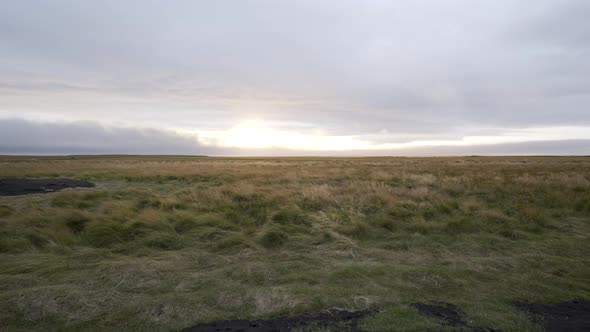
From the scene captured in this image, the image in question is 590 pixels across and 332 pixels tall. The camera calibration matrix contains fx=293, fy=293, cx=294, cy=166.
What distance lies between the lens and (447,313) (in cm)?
422

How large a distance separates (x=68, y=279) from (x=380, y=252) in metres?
6.36

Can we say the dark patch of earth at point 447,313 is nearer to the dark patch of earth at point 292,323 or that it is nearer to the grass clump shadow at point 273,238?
the dark patch of earth at point 292,323

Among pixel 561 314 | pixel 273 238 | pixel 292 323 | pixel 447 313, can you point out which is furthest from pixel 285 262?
pixel 561 314

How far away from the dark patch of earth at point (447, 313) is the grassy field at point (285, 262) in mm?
164

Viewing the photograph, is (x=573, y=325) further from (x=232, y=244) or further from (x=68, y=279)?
(x=68, y=279)

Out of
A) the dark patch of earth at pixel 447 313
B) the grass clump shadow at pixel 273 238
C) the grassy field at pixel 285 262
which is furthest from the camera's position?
the grass clump shadow at pixel 273 238

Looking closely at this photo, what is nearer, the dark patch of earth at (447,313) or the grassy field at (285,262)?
the dark patch of earth at (447,313)

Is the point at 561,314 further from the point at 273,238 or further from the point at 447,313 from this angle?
the point at 273,238

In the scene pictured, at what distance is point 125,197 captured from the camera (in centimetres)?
1364

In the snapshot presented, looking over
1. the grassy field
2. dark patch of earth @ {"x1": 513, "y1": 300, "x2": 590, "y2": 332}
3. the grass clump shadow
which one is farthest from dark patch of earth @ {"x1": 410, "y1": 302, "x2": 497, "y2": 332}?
the grass clump shadow

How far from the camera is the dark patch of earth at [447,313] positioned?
152 inches

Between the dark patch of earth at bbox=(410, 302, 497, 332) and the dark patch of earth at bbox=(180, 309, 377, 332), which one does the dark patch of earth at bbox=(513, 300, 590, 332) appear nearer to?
the dark patch of earth at bbox=(410, 302, 497, 332)

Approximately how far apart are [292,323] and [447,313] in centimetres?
224

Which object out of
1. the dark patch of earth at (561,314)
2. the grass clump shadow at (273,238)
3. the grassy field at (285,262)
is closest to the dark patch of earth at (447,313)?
the grassy field at (285,262)
